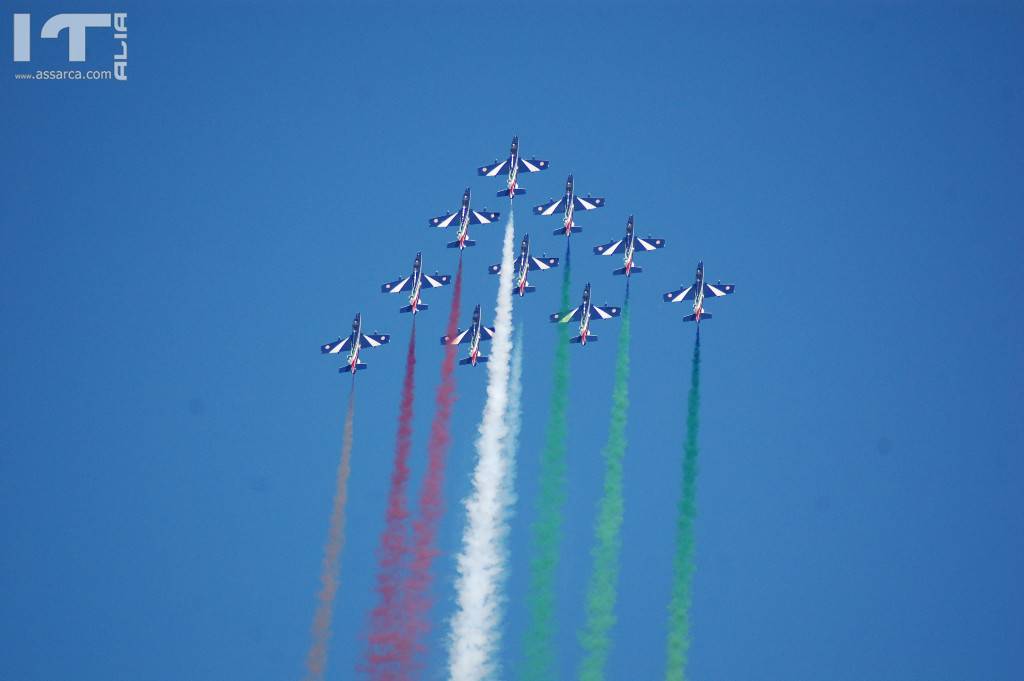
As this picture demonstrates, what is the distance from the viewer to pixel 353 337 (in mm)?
64562

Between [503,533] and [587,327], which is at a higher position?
[587,327]

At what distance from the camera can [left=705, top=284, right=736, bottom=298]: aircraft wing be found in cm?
6500

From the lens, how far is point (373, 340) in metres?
65.4

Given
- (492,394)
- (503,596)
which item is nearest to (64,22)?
(492,394)

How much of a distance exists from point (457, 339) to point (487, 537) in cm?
736

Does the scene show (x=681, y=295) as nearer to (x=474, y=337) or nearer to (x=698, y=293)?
(x=698, y=293)

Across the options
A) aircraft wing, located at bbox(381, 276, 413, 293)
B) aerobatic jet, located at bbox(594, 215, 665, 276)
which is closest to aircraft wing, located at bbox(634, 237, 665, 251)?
aerobatic jet, located at bbox(594, 215, 665, 276)

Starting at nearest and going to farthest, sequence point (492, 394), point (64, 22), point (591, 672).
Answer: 1. point (591, 672)
2. point (492, 394)
3. point (64, 22)

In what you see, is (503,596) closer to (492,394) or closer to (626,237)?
(492,394)

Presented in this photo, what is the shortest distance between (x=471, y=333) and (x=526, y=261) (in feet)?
11.2

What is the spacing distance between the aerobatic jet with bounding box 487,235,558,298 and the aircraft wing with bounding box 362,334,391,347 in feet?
14.3

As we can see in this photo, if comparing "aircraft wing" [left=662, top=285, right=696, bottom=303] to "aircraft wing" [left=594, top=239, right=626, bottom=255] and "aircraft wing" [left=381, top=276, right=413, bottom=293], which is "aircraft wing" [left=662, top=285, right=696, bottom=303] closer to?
"aircraft wing" [left=594, top=239, right=626, bottom=255]

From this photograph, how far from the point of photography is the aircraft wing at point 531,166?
218ft

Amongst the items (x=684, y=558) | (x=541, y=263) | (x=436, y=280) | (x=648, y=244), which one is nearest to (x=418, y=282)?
(x=436, y=280)
